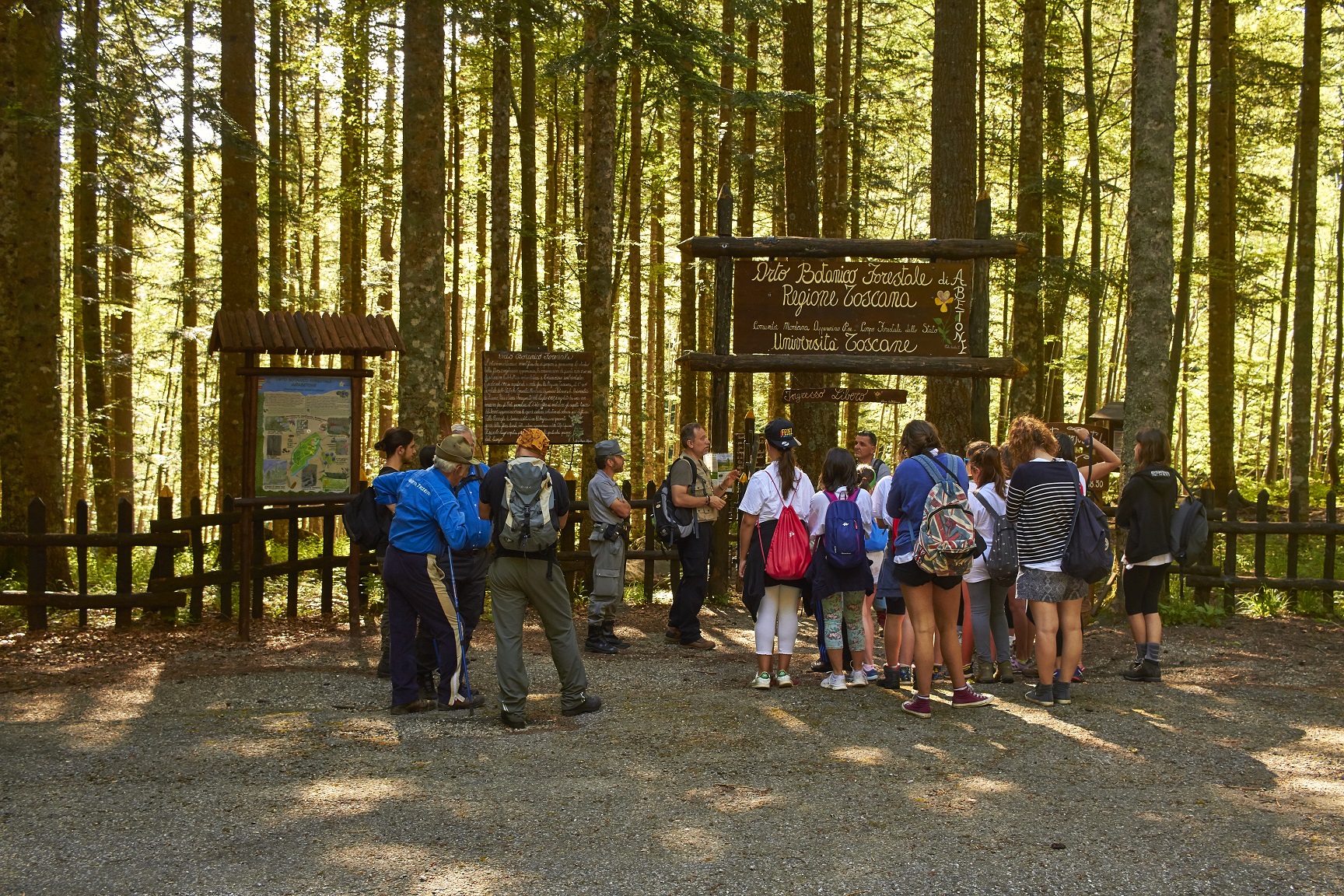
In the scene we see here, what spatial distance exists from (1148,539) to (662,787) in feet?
15.2

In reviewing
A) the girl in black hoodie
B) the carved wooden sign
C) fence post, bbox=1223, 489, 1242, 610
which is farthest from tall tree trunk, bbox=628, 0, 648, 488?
the girl in black hoodie

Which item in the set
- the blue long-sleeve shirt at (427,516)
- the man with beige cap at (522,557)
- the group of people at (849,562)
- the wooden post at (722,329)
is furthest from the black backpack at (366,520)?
the wooden post at (722,329)

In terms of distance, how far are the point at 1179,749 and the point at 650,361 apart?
23781 millimetres

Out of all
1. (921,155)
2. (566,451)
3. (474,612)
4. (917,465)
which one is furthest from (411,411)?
(921,155)

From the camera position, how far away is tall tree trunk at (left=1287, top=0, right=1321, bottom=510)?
16062mm

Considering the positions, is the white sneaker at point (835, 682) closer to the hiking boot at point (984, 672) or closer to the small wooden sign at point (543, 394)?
the hiking boot at point (984, 672)

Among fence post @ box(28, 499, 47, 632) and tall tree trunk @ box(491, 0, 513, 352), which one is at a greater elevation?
tall tree trunk @ box(491, 0, 513, 352)

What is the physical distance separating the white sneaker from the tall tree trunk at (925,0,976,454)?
501 cm

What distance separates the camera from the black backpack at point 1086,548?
7250 millimetres

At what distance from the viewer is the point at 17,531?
406 inches

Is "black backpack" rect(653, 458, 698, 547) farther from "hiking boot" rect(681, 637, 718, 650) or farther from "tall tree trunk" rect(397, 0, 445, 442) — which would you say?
"tall tree trunk" rect(397, 0, 445, 442)

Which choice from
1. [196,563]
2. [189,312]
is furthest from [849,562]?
[189,312]

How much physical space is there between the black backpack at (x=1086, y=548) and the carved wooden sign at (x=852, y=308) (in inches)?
137

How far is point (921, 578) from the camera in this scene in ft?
23.3
